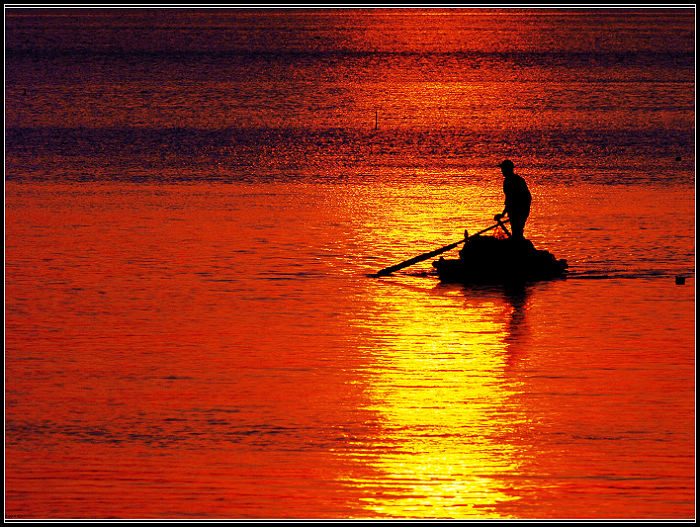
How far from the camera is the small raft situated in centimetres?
2219

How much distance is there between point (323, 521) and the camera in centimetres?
1246

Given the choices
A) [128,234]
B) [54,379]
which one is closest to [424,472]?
[54,379]

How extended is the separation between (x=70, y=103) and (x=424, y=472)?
178ft

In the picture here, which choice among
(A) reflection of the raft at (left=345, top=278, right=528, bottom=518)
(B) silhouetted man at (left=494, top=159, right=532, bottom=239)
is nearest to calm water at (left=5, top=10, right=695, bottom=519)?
(A) reflection of the raft at (left=345, top=278, right=528, bottom=518)

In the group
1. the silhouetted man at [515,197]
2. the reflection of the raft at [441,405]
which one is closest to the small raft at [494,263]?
the silhouetted man at [515,197]

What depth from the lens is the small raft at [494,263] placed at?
22188 millimetres

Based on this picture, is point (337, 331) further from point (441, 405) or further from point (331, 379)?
point (441, 405)

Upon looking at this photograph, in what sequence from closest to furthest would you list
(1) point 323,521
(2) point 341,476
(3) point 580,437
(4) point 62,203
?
(1) point 323,521 → (2) point 341,476 → (3) point 580,437 → (4) point 62,203

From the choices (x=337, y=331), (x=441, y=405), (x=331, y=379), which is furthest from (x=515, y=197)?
(x=441, y=405)

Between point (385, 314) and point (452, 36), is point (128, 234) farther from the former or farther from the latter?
point (452, 36)

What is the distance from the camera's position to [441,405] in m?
15.6

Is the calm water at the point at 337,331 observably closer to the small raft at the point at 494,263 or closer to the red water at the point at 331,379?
the red water at the point at 331,379

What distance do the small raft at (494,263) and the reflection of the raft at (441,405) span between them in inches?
17.0

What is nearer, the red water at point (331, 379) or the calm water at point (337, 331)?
the red water at point (331, 379)
